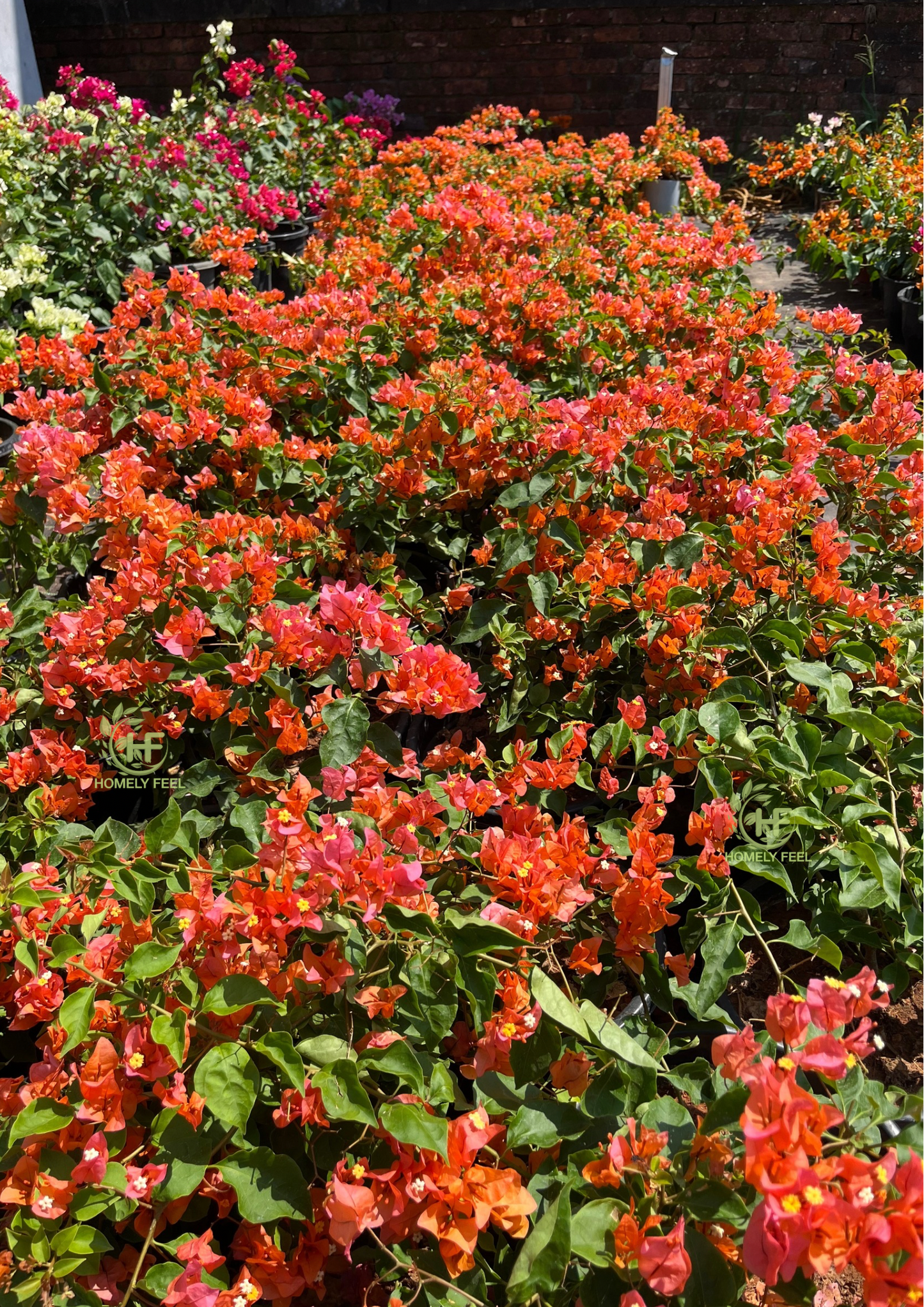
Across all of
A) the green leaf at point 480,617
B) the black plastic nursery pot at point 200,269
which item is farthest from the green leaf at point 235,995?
the black plastic nursery pot at point 200,269

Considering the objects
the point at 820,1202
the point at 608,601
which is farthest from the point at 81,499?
the point at 820,1202

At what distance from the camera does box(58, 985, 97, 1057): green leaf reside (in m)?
0.90

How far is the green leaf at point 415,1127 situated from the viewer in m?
0.81

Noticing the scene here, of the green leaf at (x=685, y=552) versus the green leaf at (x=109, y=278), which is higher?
the green leaf at (x=109, y=278)

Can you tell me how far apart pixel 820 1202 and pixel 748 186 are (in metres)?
7.86

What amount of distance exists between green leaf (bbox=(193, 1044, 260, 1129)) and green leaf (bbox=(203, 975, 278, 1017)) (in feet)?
0.13

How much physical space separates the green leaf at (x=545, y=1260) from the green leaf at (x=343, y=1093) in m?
0.16

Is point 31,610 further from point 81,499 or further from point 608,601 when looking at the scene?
point 608,601

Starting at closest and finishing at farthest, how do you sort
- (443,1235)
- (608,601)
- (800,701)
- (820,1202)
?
(820,1202)
(443,1235)
(800,701)
(608,601)

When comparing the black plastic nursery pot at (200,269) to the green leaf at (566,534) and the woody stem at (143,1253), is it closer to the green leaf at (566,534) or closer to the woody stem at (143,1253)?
the green leaf at (566,534)

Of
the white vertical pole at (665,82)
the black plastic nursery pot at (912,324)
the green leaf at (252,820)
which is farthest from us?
the white vertical pole at (665,82)

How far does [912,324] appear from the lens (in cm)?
432

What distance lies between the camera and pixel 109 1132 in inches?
35.0

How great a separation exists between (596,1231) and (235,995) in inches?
14.5
